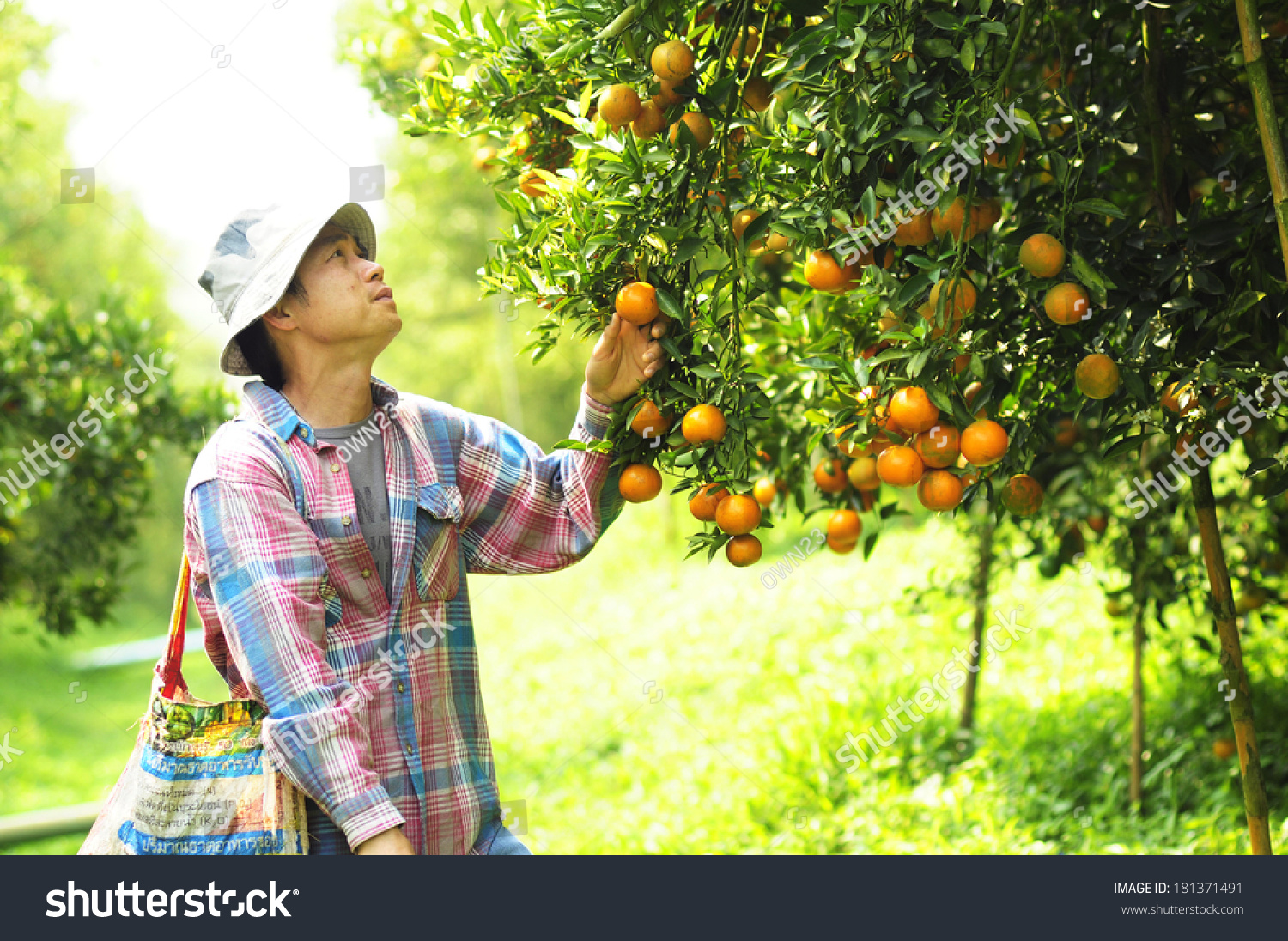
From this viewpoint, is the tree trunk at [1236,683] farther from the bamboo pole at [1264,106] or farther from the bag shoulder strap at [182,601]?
the bag shoulder strap at [182,601]

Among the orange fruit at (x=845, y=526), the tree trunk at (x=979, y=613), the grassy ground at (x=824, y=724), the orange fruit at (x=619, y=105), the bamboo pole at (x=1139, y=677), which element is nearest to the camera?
the orange fruit at (x=619, y=105)

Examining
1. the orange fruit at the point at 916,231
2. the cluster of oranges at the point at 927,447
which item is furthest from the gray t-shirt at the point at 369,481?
the orange fruit at the point at 916,231

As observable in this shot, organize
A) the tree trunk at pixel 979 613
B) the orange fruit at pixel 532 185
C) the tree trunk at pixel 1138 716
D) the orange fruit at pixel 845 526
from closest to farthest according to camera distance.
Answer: the orange fruit at pixel 532 185, the orange fruit at pixel 845 526, the tree trunk at pixel 1138 716, the tree trunk at pixel 979 613

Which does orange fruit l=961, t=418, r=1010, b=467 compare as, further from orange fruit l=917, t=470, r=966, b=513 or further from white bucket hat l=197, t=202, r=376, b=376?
white bucket hat l=197, t=202, r=376, b=376

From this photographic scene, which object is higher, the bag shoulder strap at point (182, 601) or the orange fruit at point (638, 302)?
the orange fruit at point (638, 302)

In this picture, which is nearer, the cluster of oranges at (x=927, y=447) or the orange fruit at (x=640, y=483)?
the cluster of oranges at (x=927, y=447)

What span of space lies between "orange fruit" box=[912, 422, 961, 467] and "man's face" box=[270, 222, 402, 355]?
719 millimetres

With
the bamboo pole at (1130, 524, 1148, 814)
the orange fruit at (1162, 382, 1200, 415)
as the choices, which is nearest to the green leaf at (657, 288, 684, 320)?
the orange fruit at (1162, 382, 1200, 415)

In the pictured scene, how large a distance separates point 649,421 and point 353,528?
1.37 feet

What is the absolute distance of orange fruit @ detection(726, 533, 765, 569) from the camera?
54.5 inches

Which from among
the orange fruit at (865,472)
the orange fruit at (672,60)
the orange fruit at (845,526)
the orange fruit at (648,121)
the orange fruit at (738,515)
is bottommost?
the orange fruit at (738,515)

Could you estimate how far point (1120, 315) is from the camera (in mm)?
1462

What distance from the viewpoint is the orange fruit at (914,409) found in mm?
1289
